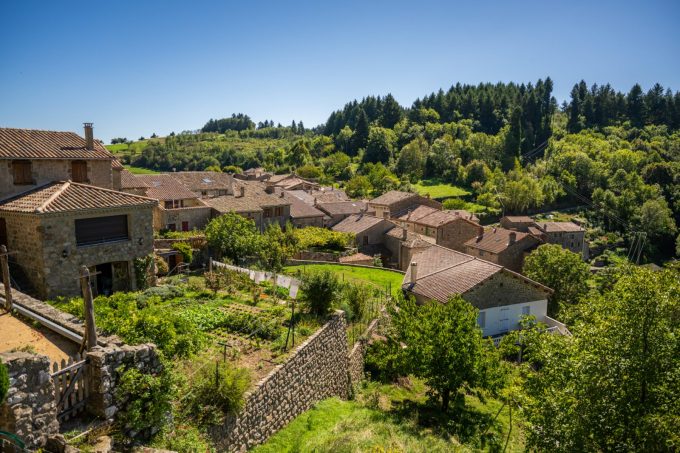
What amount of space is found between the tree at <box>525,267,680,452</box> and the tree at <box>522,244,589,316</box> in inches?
1042

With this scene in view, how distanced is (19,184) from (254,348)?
45.5 feet

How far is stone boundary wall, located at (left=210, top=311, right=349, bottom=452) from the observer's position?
12.0 m

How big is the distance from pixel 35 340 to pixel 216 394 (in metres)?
4.63

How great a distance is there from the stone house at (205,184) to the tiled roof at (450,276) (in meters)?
31.2

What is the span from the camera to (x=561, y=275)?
3934cm

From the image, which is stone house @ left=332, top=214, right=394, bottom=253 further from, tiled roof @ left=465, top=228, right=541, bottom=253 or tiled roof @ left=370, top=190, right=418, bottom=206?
tiled roof @ left=370, top=190, right=418, bottom=206

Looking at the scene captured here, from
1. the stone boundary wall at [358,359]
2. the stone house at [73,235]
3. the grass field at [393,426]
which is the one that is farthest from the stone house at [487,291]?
the stone house at [73,235]

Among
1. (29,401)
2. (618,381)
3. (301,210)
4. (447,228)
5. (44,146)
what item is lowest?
(447,228)

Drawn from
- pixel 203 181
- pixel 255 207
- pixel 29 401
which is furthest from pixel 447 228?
pixel 29 401

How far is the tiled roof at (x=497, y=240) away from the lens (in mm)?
53562

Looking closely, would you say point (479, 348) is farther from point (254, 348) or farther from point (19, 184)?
point (19, 184)

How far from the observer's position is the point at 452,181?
106625 millimetres

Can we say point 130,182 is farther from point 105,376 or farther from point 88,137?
point 105,376

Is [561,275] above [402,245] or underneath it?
underneath
